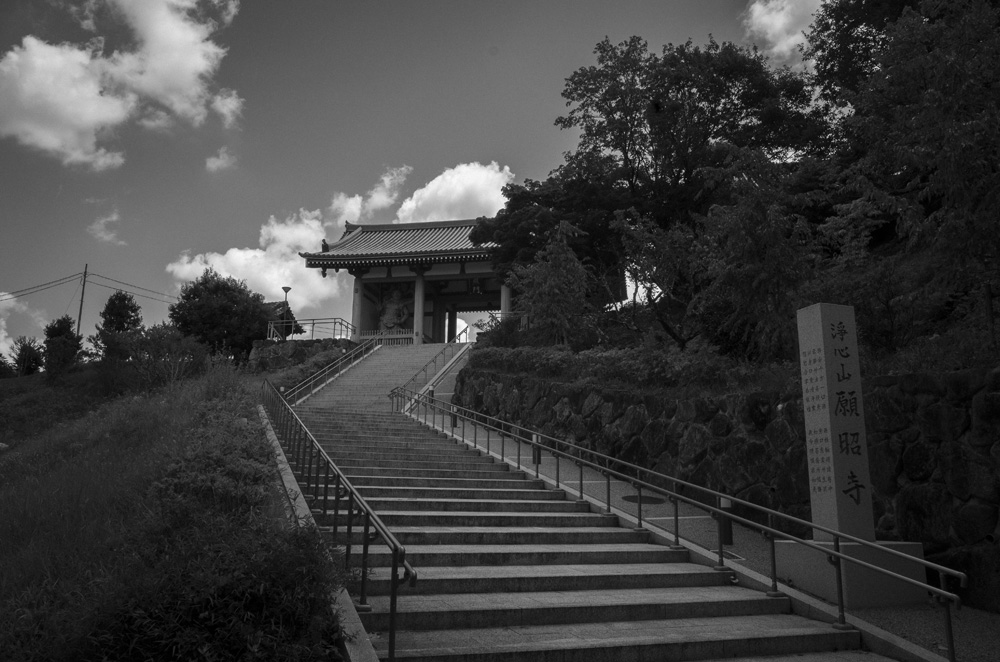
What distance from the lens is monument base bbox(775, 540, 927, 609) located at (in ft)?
19.7

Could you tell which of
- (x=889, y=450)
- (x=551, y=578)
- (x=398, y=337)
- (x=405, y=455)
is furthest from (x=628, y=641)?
(x=398, y=337)

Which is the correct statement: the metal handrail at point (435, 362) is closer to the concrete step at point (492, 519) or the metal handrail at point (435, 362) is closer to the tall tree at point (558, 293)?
the tall tree at point (558, 293)

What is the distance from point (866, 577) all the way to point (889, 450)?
1.45 meters

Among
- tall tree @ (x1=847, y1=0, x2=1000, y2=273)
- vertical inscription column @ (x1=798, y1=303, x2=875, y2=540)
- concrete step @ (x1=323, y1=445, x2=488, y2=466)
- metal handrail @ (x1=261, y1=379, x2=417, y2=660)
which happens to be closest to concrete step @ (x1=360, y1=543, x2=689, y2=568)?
metal handrail @ (x1=261, y1=379, x2=417, y2=660)

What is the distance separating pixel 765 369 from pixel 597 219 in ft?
35.2

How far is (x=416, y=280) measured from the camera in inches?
1324

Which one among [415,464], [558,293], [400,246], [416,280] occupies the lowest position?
[415,464]

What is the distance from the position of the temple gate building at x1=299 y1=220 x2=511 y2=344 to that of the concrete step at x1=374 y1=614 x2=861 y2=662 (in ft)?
84.1

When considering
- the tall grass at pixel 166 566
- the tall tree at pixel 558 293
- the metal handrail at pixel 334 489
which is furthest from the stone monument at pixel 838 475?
the tall tree at pixel 558 293

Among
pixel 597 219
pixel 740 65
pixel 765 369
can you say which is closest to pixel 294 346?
pixel 597 219

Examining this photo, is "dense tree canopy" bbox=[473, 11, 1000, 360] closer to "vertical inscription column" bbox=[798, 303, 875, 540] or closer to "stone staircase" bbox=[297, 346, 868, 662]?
"vertical inscription column" bbox=[798, 303, 875, 540]

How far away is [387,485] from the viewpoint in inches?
364

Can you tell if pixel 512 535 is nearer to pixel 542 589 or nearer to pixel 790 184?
pixel 542 589

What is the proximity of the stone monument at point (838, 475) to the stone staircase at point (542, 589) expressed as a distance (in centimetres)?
57
